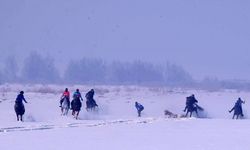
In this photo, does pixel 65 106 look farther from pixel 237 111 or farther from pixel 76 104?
pixel 237 111

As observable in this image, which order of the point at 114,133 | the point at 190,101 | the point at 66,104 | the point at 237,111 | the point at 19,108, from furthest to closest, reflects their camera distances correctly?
the point at 237,111 → the point at 190,101 → the point at 66,104 → the point at 19,108 → the point at 114,133

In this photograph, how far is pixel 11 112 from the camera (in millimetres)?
41031

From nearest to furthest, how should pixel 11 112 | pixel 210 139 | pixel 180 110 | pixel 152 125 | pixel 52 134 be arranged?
pixel 210 139, pixel 52 134, pixel 152 125, pixel 11 112, pixel 180 110

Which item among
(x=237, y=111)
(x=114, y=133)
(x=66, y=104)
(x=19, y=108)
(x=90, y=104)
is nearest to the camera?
(x=114, y=133)

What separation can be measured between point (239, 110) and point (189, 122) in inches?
251

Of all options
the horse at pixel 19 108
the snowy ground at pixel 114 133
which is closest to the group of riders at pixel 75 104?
the horse at pixel 19 108

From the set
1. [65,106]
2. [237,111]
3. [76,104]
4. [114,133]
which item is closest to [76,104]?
[76,104]

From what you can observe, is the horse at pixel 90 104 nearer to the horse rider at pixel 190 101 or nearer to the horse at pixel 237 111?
the horse rider at pixel 190 101

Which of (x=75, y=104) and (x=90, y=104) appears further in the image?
(x=90, y=104)

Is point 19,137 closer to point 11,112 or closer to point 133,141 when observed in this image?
point 133,141

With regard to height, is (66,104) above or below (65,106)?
above

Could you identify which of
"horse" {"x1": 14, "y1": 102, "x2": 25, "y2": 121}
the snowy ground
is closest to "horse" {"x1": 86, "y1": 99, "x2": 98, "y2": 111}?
the snowy ground

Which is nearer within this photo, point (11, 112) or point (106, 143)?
point (106, 143)

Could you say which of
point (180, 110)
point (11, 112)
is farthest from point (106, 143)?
point (180, 110)
